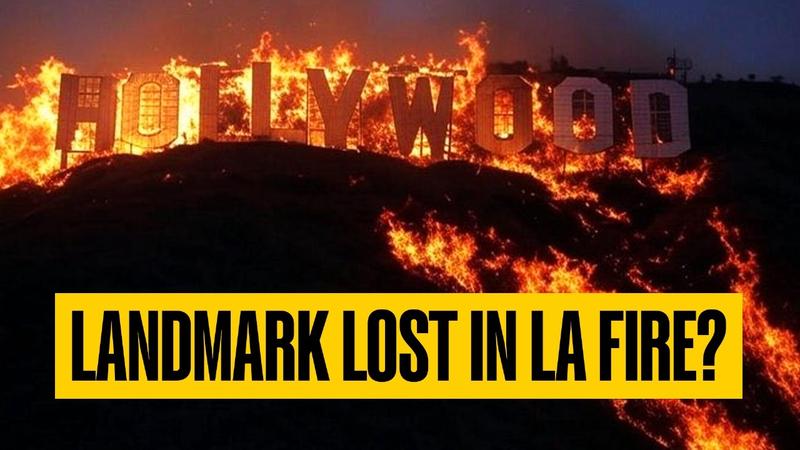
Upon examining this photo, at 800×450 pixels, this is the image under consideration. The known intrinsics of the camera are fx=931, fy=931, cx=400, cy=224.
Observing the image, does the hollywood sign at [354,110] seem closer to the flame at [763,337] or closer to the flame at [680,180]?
the flame at [680,180]

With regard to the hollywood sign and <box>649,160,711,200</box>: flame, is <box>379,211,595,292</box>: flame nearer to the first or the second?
the hollywood sign

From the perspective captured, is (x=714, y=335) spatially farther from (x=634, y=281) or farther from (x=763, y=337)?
(x=634, y=281)

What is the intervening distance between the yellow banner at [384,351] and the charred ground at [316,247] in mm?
522

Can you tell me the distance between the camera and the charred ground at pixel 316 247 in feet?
76.7

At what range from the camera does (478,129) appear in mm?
46719

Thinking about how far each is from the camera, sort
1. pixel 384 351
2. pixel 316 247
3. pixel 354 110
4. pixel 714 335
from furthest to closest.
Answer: pixel 354 110 < pixel 316 247 < pixel 714 335 < pixel 384 351

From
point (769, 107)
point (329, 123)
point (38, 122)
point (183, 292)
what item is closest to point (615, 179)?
point (329, 123)

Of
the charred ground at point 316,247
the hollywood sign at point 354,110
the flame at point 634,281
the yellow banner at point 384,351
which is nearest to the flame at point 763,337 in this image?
the flame at point 634,281

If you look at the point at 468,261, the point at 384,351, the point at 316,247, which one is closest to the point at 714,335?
the point at 384,351

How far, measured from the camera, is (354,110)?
4628 centimetres

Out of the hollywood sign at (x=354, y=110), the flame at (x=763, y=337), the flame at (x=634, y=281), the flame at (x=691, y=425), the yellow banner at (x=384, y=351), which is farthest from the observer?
the hollywood sign at (x=354, y=110)

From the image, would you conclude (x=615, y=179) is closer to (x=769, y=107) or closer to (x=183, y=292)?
(x=769, y=107)

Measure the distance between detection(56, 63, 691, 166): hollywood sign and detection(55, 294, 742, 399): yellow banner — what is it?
1967 cm

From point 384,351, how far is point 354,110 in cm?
2417
